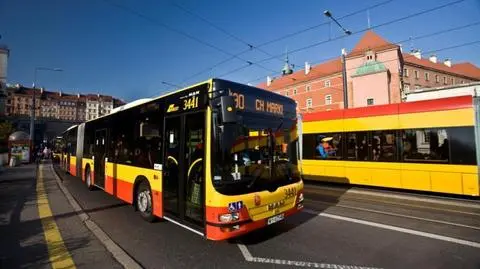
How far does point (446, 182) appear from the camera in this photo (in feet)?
31.1

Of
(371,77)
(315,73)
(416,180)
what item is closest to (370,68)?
(371,77)

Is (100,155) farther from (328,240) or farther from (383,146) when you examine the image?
(383,146)

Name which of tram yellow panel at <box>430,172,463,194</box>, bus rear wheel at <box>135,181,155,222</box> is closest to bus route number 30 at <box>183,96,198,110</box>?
bus rear wheel at <box>135,181,155,222</box>

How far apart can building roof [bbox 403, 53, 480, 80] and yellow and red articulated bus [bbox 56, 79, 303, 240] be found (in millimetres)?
64293

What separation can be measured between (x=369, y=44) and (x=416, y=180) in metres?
54.1

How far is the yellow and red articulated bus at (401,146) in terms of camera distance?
30.2 ft

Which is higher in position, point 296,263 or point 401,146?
point 401,146

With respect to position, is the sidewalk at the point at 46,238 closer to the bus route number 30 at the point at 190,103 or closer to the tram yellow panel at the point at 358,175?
the bus route number 30 at the point at 190,103

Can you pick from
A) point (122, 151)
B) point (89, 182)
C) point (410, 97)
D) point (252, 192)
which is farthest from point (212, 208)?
point (410, 97)

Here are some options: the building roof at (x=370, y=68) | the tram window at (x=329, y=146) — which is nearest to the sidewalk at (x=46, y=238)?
the tram window at (x=329, y=146)

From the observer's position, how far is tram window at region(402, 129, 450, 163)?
9.62m

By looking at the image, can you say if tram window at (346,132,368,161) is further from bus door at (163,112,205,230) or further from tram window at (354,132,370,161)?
bus door at (163,112,205,230)

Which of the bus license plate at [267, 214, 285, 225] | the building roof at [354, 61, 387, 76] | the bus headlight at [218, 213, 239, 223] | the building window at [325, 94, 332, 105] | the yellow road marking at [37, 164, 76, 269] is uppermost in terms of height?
the building roof at [354, 61, 387, 76]

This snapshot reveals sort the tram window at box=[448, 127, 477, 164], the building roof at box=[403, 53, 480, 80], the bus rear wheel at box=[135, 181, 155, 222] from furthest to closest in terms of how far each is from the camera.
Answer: the building roof at box=[403, 53, 480, 80], the tram window at box=[448, 127, 477, 164], the bus rear wheel at box=[135, 181, 155, 222]
